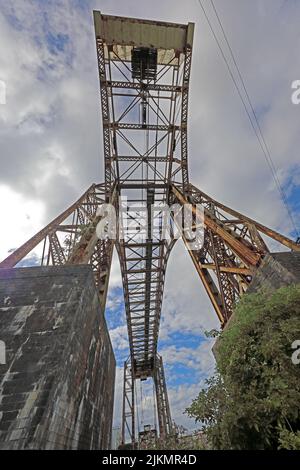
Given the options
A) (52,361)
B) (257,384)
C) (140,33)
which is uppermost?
(140,33)

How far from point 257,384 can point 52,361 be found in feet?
11.4

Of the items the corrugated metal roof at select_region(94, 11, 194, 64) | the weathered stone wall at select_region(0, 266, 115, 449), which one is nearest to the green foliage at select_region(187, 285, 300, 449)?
the weathered stone wall at select_region(0, 266, 115, 449)

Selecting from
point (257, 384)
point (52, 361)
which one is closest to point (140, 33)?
point (52, 361)

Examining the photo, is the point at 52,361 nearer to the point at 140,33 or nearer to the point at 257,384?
the point at 257,384

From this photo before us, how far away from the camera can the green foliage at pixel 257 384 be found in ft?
12.5

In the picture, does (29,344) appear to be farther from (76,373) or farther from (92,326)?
(92,326)

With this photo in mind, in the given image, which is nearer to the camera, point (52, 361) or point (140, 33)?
point (52, 361)

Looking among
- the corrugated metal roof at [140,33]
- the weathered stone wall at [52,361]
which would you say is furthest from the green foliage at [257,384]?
the corrugated metal roof at [140,33]

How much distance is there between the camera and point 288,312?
187 inches

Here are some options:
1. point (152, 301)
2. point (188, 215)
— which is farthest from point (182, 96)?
point (152, 301)

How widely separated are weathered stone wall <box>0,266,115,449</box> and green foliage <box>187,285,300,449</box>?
7.08ft

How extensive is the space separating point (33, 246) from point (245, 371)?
698 cm

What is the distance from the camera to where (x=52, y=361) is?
4.35 metres

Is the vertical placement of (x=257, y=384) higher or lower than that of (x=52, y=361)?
lower
